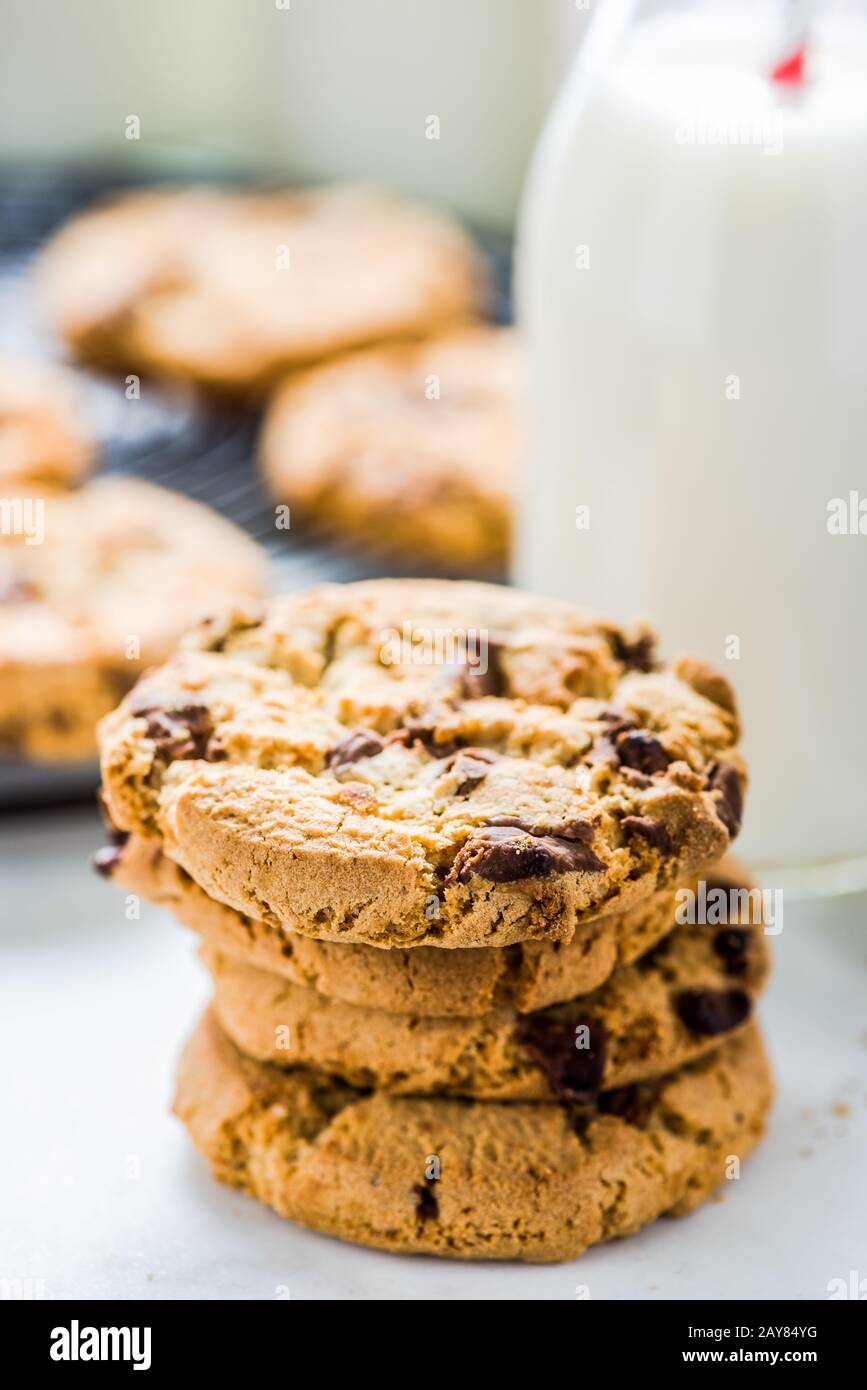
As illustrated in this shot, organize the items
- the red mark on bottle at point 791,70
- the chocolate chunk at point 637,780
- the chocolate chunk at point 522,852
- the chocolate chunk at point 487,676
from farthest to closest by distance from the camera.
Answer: the red mark on bottle at point 791,70 → the chocolate chunk at point 487,676 → the chocolate chunk at point 637,780 → the chocolate chunk at point 522,852

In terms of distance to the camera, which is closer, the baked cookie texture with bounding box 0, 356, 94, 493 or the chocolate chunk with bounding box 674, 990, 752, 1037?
the chocolate chunk with bounding box 674, 990, 752, 1037

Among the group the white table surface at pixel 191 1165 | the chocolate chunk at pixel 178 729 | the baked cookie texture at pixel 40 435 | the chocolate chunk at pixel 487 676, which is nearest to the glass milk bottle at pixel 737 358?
the white table surface at pixel 191 1165

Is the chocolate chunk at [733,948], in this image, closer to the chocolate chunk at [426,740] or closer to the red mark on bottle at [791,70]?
the chocolate chunk at [426,740]

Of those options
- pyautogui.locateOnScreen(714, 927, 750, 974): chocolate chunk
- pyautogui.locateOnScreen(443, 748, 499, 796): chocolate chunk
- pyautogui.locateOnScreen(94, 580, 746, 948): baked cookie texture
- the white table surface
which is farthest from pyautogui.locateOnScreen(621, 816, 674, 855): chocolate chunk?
the white table surface

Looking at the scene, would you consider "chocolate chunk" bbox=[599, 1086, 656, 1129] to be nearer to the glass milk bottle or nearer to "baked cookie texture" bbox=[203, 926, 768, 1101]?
"baked cookie texture" bbox=[203, 926, 768, 1101]

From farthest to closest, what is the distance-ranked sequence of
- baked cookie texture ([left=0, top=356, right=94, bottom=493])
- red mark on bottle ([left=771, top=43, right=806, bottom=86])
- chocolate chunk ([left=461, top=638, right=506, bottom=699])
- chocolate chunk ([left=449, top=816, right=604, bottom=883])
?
1. baked cookie texture ([left=0, top=356, right=94, bottom=493])
2. red mark on bottle ([left=771, top=43, right=806, bottom=86])
3. chocolate chunk ([left=461, top=638, right=506, bottom=699])
4. chocolate chunk ([left=449, top=816, right=604, bottom=883])

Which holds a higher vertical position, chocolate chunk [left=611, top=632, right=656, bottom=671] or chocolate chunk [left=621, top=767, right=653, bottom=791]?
chocolate chunk [left=611, top=632, right=656, bottom=671]
